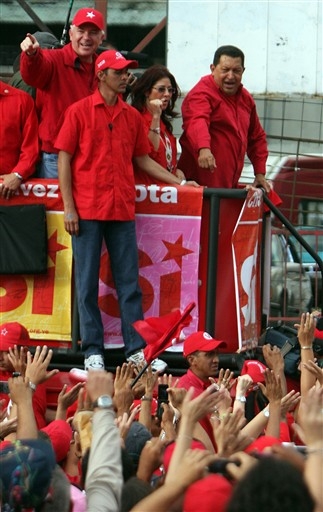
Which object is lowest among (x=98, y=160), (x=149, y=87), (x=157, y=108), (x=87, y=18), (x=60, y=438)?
(x=60, y=438)

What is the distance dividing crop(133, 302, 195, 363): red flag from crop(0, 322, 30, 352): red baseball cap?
2.46 ft

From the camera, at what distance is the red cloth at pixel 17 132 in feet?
35.0

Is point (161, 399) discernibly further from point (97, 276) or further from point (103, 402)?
point (103, 402)

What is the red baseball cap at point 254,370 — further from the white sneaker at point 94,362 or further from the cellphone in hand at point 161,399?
the cellphone in hand at point 161,399

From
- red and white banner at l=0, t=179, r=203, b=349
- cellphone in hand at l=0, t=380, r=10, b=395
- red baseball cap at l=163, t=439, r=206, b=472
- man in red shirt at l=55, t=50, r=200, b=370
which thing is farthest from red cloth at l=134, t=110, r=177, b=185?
red baseball cap at l=163, t=439, r=206, b=472

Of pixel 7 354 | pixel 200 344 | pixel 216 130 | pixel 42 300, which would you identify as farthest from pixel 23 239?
pixel 216 130

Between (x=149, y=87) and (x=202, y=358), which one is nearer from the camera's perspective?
(x=202, y=358)

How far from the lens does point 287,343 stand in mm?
10820

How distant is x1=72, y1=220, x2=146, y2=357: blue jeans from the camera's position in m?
10.2

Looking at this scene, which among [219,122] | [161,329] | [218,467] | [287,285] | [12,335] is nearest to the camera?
[218,467]

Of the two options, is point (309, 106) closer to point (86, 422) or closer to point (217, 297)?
point (217, 297)

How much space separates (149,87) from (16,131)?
1028 mm

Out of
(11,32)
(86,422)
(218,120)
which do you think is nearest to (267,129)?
(11,32)

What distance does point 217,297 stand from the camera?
10.7 m
